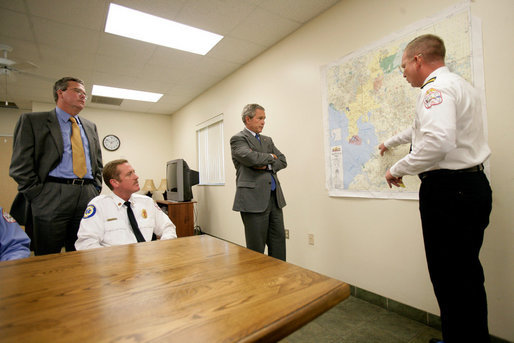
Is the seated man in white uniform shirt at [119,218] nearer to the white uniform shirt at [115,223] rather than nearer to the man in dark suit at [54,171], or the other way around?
the white uniform shirt at [115,223]

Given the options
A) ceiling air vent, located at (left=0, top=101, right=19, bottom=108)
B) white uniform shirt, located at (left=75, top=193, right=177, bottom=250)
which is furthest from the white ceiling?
white uniform shirt, located at (left=75, top=193, right=177, bottom=250)

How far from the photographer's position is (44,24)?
8.55 ft

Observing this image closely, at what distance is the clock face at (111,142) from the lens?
18.1 feet

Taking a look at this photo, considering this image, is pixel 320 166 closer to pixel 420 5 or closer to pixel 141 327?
pixel 420 5

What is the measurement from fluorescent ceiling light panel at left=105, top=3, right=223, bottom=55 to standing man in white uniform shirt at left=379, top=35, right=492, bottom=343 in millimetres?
2480

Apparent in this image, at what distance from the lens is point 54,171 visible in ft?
5.96

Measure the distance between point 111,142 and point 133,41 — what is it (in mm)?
3219

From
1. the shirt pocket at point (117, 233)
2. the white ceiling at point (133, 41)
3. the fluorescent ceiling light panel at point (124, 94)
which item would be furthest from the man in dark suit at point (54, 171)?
the fluorescent ceiling light panel at point (124, 94)

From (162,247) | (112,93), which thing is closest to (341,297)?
(162,247)

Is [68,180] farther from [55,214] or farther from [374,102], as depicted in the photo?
[374,102]

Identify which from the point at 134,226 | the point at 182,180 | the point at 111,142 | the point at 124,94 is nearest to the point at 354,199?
the point at 134,226

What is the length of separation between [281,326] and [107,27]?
3.23m

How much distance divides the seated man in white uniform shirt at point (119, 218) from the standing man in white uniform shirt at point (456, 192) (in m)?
1.43

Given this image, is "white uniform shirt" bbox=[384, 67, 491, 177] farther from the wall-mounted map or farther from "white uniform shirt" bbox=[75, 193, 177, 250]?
"white uniform shirt" bbox=[75, 193, 177, 250]
